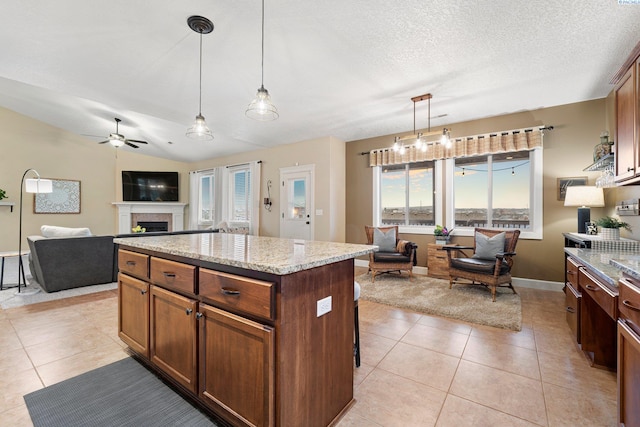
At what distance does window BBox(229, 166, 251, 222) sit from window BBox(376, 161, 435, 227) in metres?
3.44

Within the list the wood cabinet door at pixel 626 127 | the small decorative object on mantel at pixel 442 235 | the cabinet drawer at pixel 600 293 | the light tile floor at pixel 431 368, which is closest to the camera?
the cabinet drawer at pixel 600 293

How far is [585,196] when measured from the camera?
10.6 feet

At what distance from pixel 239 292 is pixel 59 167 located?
844 centimetres

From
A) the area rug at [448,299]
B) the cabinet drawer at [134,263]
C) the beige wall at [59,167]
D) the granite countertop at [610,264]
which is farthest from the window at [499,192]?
the beige wall at [59,167]

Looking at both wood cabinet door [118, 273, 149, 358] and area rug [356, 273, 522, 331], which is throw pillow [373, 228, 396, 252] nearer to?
area rug [356, 273, 522, 331]

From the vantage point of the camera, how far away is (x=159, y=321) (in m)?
1.73

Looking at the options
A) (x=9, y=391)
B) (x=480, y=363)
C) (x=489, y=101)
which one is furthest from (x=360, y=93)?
(x=9, y=391)

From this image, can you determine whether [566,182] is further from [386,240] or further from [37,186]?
[37,186]

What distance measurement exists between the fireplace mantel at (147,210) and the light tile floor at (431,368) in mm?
5161

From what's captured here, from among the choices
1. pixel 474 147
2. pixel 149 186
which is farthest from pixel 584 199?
pixel 149 186

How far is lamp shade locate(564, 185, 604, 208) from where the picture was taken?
10.4ft

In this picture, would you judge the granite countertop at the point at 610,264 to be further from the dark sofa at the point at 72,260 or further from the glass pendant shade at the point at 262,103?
the dark sofa at the point at 72,260

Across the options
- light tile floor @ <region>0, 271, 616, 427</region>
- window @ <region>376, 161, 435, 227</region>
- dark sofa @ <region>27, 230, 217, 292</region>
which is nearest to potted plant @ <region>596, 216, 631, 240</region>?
light tile floor @ <region>0, 271, 616, 427</region>

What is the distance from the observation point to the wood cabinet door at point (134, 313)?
6.09 feet
